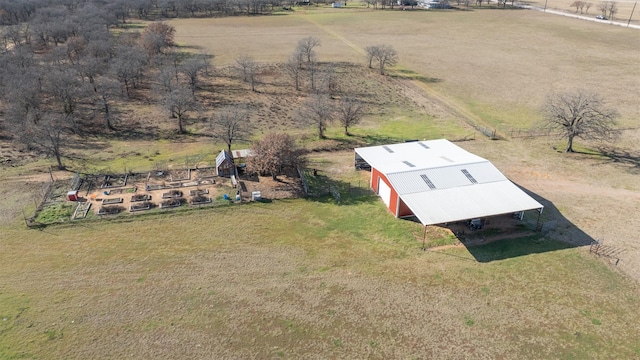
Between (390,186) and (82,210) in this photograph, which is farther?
(390,186)

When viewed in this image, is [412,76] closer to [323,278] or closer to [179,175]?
[179,175]

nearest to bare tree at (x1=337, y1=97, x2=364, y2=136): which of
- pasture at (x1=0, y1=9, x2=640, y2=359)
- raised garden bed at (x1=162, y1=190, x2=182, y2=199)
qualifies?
pasture at (x1=0, y1=9, x2=640, y2=359)

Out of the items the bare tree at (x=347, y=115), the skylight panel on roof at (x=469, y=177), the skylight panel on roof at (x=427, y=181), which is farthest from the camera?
the bare tree at (x=347, y=115)

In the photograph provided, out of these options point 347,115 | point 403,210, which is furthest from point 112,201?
point 347,115

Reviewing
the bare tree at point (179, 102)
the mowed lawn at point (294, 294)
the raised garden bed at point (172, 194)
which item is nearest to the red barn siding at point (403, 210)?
the mowed lawn at point (294, 294)

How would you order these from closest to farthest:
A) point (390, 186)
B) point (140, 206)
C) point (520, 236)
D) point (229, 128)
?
point (520, 236) < point (390, 186) < point (140, 206) < point (229, 128)

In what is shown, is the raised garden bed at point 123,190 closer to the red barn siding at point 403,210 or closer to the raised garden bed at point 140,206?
the raised garden bed at point 140,206
